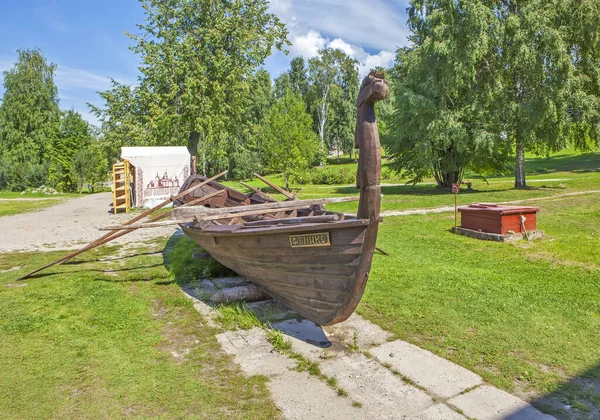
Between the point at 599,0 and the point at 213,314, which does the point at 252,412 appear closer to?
the point at 213,314

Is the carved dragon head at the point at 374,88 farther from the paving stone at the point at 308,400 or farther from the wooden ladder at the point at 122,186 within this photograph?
the wooden ladder at the point at 122,186

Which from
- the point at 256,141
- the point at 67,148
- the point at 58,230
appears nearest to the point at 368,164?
the point at 58,230

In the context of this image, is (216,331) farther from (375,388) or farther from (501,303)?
(501,303)

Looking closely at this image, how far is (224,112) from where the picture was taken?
24.5 metres

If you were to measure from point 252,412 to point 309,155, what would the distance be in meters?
26.1

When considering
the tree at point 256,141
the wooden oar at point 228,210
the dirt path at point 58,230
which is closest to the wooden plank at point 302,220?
the wooden oar at point 228,210

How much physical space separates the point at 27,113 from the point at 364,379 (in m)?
51.7

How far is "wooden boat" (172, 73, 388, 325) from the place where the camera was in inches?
155

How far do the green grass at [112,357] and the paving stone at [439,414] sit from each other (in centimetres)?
126

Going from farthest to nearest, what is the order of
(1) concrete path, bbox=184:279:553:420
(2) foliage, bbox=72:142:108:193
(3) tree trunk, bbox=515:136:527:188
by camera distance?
(2) foliage, bbox=72:142:108:193, (3) tree trunk, bbox=515:136:527:188, (1) concrete path, bbox=184:279:553:420

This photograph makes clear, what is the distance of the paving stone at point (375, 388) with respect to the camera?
11.2 ft

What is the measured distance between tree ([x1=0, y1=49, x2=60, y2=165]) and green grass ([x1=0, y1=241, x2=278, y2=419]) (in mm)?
42793

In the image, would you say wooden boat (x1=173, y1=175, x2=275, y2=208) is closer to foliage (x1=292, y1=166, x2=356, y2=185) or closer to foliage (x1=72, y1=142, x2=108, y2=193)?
foliage (x1=292, y1=166, x2=356, y2=185)

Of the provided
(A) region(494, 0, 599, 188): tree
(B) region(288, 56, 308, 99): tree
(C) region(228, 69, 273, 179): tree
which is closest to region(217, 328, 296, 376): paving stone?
(A) region(494, 0, 599, 188): tree
